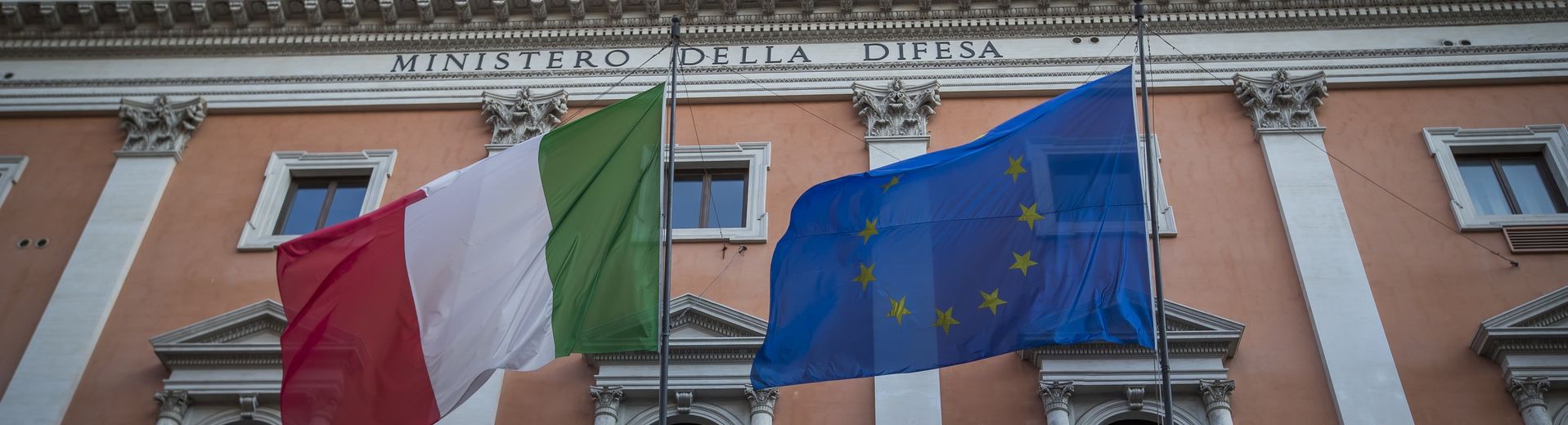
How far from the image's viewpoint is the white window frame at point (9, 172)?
755 inches

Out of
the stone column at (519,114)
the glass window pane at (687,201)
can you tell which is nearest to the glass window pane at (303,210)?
the stone column at (519,114)

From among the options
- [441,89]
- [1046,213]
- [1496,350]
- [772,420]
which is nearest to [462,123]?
[441,89]

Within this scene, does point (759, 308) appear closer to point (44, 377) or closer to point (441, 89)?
point (441, 89)

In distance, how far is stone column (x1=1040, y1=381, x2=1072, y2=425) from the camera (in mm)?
14930

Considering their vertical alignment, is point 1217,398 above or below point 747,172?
below

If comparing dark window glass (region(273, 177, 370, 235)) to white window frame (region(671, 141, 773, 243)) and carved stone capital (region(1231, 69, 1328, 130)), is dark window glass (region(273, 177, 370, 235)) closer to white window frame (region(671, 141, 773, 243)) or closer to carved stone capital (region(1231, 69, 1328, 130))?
white window frame (region(671, 141, 773, 243))

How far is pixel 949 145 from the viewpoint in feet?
60.8

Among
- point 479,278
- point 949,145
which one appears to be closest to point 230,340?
point 479,278

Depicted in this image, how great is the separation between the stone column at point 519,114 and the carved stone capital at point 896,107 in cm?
410

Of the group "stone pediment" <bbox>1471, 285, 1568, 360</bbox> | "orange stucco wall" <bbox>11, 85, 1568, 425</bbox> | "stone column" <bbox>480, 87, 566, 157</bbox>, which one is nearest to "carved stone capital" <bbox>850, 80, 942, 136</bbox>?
"orange stucco wall" <bbox>11, 85, 1568, 425</bbox>

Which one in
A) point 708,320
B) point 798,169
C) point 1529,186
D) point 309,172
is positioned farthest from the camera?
point 309,172

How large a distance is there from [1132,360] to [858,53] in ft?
21.6

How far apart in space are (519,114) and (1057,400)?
842 cm

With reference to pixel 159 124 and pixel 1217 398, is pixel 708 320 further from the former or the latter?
pixel 159 124
